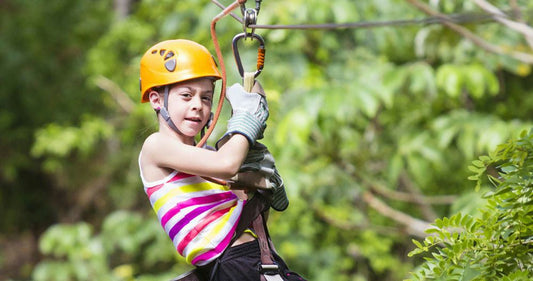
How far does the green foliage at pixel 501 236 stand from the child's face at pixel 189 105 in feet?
2.05

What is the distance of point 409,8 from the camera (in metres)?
4.82

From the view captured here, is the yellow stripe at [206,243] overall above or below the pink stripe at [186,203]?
below

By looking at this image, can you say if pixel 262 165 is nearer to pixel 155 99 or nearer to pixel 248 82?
pixel 248 82

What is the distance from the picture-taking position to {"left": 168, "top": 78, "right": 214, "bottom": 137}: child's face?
1.78m

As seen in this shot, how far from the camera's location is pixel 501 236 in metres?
1.59

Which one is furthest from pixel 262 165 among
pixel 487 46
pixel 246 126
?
pixel 487 46

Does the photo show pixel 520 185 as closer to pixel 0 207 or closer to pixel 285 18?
pixel 285 18

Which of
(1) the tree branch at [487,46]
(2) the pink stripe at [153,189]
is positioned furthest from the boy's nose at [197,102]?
(1) the tree branch at [487,46]

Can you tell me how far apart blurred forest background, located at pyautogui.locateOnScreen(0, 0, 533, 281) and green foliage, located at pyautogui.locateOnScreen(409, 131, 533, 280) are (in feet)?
3.08

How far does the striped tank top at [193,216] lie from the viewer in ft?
5.69

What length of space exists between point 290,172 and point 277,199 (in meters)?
2.58

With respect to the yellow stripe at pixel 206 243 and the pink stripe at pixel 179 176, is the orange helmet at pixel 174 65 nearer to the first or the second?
the pink stripe at pixel 179 176

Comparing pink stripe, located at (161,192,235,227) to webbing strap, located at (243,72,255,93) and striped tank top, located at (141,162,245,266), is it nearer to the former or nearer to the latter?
striped tank top, located at (141,162,245,266)

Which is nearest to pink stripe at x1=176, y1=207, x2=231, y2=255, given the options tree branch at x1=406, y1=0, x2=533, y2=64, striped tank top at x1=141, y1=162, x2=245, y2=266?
striped tank top at x1=141, y1=162, x2=245, y2=266
